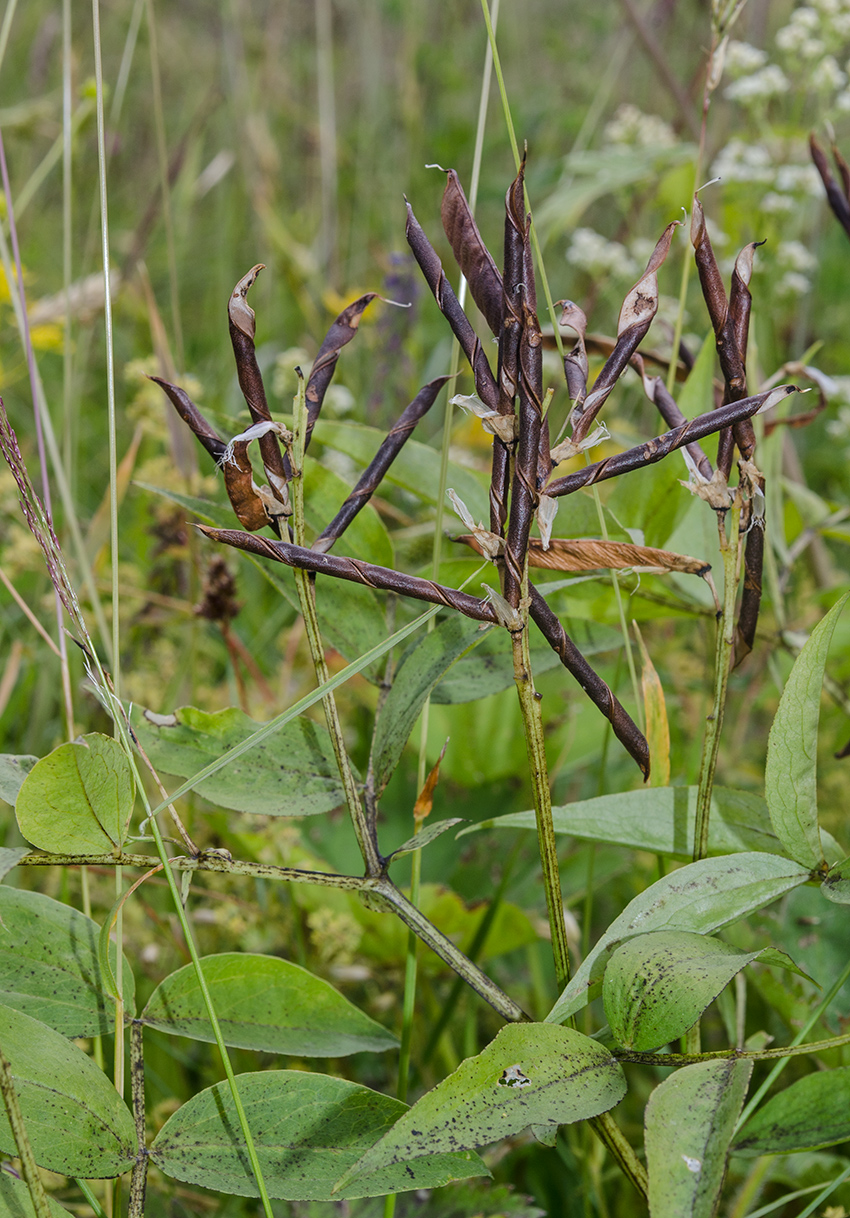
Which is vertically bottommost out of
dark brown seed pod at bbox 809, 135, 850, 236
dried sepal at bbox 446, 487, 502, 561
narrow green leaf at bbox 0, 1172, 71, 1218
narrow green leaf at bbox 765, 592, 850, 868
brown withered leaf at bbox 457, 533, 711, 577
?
narrow green leaf at bbox 0, 1172, 71, 1218

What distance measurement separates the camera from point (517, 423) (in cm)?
36

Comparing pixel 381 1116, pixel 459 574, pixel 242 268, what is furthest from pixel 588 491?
pixel 242 268

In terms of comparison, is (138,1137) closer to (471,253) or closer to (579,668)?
(579,668)

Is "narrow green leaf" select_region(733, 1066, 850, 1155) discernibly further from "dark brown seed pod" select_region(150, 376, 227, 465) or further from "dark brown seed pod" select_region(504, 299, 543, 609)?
"dark brown seed pod" select_region(150, 376, 227, 465)

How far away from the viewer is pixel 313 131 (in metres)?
2.35

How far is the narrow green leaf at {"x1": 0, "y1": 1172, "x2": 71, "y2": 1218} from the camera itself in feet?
1.30

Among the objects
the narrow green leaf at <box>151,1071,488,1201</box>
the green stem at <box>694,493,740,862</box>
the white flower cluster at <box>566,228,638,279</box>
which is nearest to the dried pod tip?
the green stem at <box>694,493,740,862</box>

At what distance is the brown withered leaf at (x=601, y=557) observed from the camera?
0.40 metres

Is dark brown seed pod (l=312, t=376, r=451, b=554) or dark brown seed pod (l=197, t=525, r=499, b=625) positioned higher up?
dark brown seed pod (l=312, t=376, r=451, b=554)

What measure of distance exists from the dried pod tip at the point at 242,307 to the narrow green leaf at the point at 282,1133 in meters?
0.32

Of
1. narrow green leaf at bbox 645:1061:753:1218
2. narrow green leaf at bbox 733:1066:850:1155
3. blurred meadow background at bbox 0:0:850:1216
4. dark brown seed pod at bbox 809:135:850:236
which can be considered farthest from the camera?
blurred meadow background at bbox 0:0:850:1216

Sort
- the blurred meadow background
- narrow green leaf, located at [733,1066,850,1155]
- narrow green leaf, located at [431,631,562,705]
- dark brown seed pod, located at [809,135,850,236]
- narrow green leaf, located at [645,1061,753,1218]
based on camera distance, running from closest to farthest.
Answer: narrow green leaf, located at [645,1061,753,1218]
narrow green leaf, located at [733,1066,850,1155]
narrow green leaf, located at [431,631,562,705]
dark brown seed pod, located at [809,135,850,236]
the blurred meadow background

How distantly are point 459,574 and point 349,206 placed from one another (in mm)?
2100

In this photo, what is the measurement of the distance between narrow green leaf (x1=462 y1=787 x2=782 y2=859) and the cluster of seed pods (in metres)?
0.05
